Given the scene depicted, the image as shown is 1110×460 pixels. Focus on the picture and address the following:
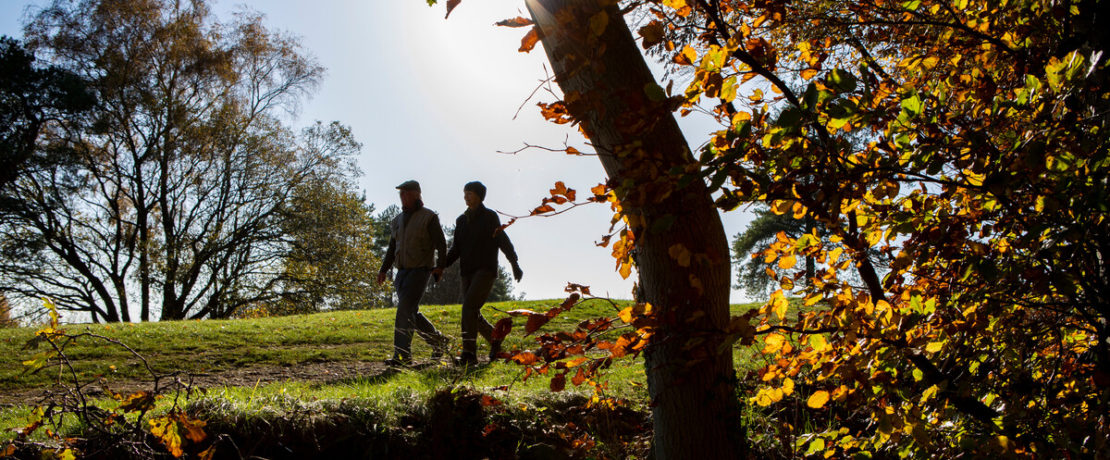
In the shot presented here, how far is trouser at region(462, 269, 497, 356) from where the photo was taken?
6.61 metres

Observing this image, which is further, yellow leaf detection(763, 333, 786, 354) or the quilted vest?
the quilted vest

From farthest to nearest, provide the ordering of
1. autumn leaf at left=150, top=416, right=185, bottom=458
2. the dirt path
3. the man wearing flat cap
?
the man wearing flat cap < the dirt path < autumn leaf at left=150, top=416, right=185, bottom=458

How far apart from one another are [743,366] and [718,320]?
4.22 metres

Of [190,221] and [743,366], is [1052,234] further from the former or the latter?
[190,221]

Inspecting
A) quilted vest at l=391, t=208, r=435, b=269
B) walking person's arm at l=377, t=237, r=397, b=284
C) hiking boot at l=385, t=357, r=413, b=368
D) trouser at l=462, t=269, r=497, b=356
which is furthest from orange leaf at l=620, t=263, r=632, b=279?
Result: walking person's arm at l=377, t=237, r=397, b=284

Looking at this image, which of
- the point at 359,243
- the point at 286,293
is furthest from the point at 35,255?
the point at 359,243

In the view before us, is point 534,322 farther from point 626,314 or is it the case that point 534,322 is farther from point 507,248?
point 507,248

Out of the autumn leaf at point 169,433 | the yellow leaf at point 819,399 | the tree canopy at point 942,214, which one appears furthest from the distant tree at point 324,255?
the yellow leaf at point 819,399

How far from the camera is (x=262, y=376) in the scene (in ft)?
22.6

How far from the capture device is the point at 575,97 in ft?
5.95

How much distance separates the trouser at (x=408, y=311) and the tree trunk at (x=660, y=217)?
15.0 feet

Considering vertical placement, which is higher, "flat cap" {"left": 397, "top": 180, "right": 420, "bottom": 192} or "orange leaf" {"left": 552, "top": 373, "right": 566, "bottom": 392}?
"flat cap" {"left": 397, "top": 180, "right": 420, "bottom": 192}

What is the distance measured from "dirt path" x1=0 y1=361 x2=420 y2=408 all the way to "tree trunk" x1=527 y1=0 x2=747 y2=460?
4285mm

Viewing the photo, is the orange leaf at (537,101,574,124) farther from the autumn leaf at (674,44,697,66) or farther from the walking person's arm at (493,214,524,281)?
the walking person's arm at (493,214,524,281)
